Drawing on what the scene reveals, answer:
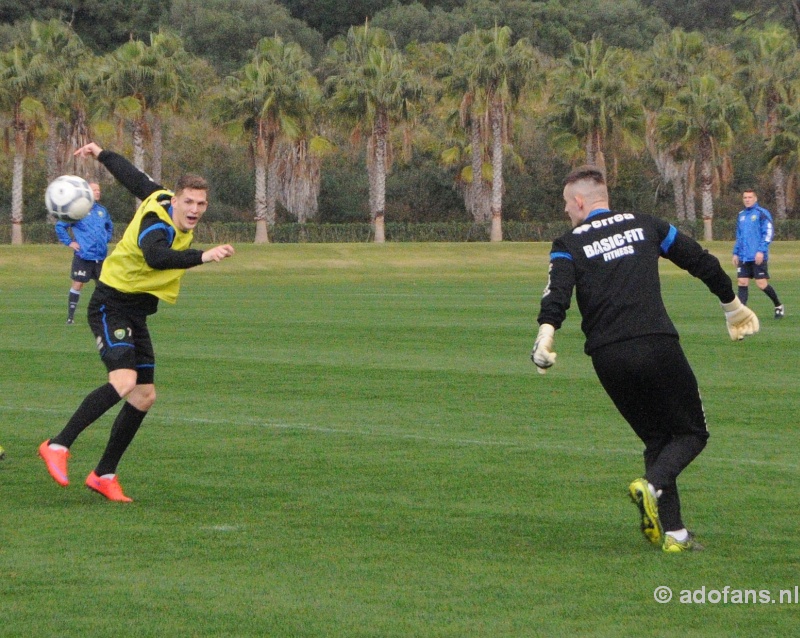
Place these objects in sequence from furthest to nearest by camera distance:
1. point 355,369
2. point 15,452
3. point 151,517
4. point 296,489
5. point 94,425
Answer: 1. point 355,369
2. point 94,425
3. point 15,452
4. point 296,489
5. point 151,517

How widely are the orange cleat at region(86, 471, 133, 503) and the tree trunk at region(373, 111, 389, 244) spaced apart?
56.8 metres

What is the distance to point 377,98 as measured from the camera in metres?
63.7

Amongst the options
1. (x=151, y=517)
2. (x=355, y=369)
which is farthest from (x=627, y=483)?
(x=355, y=369)

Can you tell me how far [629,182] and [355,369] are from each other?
64.9 metres

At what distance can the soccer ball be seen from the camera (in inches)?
388

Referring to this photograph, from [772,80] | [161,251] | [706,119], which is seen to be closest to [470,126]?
[706,119]

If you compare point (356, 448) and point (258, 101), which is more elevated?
point (258, 101)

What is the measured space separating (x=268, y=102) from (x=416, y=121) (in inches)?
381

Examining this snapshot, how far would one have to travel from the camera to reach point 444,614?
5.73m

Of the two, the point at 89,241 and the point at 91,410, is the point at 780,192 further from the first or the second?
the point at 91,410

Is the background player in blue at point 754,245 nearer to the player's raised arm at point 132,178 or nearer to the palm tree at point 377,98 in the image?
the player's raised arm at point 132,178

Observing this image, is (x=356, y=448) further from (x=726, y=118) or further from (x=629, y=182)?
(x=629, y=182)

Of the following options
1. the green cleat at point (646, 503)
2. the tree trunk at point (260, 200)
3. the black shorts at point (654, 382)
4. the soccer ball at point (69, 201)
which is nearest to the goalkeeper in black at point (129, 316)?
→ the soccer ball at point (69, 201)

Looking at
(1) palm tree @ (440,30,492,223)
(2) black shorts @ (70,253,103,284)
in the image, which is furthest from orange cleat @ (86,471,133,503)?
(1) palm tree @ (440,30,492,223)
